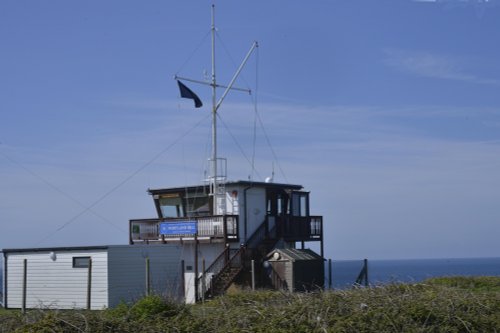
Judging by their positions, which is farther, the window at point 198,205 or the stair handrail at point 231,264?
the window at point 198,205

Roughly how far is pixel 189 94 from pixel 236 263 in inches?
304

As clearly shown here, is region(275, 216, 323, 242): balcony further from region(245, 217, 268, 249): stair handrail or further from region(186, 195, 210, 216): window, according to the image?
region(186, 195, 210, 216): window

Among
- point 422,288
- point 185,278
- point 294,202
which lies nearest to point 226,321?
point 422,288

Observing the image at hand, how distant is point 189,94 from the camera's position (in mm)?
34969

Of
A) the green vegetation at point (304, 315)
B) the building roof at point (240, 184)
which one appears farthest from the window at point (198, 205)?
the green vegetation at point (304, 315)

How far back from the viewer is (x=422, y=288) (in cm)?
1401

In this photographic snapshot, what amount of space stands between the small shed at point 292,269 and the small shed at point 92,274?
3918mm

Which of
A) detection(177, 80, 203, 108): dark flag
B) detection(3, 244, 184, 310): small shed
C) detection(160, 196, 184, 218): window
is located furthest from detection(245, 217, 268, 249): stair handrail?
detection(177, 80, 203, 108): dark flag

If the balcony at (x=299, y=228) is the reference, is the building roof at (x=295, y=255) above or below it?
below

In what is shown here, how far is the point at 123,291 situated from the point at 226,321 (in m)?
20.8

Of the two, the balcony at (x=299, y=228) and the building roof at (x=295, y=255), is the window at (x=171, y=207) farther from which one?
the building roof at (x=295, y=255)

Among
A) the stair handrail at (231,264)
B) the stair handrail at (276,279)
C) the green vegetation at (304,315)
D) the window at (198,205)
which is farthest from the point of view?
the window at (198,205)

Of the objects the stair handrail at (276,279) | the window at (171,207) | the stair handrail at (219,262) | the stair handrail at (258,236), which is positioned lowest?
the stair handrail at (276,279)

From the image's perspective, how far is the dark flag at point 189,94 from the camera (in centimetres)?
3462
